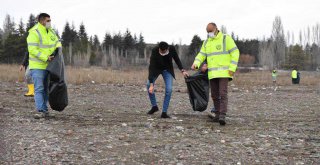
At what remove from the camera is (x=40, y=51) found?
6.57m

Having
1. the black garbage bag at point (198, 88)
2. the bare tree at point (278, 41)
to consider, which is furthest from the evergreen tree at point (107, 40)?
the black garbage bag at point (198, 88)

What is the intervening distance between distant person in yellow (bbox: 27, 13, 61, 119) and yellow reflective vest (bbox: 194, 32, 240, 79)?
2954 mm

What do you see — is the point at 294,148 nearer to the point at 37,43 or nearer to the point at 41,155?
the point at 41,155

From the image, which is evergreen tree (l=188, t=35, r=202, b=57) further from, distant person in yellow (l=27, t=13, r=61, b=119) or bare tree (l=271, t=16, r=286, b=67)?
distant person in yellow (l=27, t=13, r=61, b=119)

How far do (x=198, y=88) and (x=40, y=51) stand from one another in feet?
10.4

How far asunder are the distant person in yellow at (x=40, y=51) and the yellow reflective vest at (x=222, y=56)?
2954mm

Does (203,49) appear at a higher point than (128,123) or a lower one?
higher

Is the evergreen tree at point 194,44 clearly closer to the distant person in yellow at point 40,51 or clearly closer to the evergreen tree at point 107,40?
the evergreen tree at point 107,40

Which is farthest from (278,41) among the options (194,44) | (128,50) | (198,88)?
(198,88)

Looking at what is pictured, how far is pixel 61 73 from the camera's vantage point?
6.64 meters

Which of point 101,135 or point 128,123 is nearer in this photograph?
point 101,135

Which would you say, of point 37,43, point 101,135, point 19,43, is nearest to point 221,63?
point 101,135

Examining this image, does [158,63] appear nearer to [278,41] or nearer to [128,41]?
[278,41]

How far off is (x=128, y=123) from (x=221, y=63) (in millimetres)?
2007
